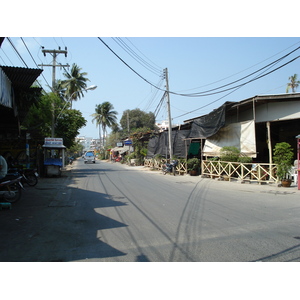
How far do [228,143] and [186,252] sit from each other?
1517 centimetres

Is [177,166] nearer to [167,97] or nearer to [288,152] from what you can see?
[167,97]

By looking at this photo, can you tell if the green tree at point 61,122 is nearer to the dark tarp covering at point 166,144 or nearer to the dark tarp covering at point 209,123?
the dark tarp covering at point 166,144

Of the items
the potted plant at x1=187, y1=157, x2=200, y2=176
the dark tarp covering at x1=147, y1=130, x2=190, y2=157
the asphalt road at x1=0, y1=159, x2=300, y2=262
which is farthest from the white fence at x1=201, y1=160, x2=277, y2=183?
the asphalt road at x1=0, y1=159, x2=300, y2=262

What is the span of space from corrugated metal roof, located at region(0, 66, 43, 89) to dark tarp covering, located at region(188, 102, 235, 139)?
43.1 feet

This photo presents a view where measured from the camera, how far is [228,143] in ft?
62.1

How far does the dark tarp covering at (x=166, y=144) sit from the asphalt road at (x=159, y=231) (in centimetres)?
1446

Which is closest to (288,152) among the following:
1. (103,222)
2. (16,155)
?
(103,222)

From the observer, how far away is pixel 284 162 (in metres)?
13.1

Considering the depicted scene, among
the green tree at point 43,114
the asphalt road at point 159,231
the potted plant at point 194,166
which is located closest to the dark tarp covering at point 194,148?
the potted plant at point 194,166

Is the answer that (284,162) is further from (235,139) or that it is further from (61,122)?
(61,122)

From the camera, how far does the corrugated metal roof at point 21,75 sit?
759cm

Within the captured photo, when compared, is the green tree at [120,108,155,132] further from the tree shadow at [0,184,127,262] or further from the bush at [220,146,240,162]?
the tree shadow at [0,184,127,262]

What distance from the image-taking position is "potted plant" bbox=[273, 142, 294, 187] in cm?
1302

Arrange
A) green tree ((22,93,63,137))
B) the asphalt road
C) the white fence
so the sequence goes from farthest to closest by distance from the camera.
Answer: green tree ((22,93,63,137))
the white fence
the asphalt road
